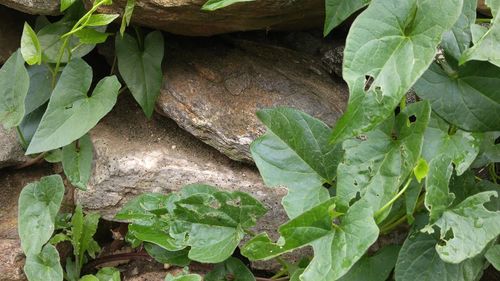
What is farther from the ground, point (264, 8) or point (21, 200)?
point (264, 8)

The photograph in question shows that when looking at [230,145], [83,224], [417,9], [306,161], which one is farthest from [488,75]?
[83,224]

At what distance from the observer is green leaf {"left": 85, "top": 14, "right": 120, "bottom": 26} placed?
1411 millimetres

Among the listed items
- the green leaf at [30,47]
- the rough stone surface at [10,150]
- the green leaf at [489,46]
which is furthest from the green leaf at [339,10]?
the rough stone surface at [10,150]

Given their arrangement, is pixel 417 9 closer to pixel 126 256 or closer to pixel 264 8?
pixel 264 8

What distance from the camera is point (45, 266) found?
5.03 feet

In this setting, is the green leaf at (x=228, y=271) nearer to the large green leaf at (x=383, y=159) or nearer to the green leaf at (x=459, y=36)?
the large green leaf at (x=383, y=159)

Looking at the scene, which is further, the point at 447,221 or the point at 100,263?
the point at 100,263

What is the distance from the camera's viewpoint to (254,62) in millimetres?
1662

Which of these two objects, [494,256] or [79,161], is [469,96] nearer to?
[494,256]

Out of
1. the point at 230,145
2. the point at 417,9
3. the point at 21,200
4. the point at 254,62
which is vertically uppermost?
the point at 417,9

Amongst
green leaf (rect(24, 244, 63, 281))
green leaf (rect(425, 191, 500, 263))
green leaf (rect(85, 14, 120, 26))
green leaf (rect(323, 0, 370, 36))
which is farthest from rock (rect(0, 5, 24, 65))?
green leaf (rect(425, 191, 500, 263))

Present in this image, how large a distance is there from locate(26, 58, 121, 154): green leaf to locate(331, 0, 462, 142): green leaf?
2.11ft

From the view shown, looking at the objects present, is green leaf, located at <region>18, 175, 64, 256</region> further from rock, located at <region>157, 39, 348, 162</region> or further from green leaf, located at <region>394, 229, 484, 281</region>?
green leaf, located at <region>394, 229, 484, 281</region>

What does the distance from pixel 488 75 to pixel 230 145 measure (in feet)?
2.06
